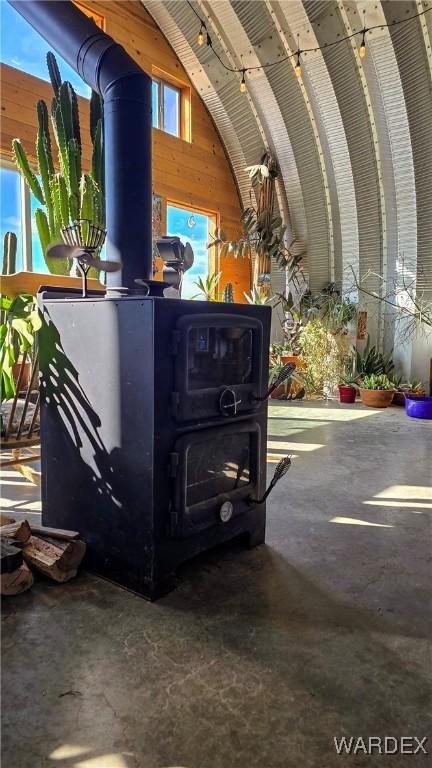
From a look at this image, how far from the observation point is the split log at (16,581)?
1719 mm

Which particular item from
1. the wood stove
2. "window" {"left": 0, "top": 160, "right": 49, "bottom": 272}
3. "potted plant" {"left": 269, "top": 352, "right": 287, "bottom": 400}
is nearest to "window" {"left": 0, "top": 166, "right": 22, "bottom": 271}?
"window" {"left": 0, "top": 160, "right": 49, "bottom": 272}

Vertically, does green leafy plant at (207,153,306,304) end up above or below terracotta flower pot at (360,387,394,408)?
above

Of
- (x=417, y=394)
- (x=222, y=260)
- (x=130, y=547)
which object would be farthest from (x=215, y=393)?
(x=222, y=260)

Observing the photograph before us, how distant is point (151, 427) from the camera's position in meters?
1.68

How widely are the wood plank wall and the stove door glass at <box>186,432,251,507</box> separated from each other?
4.80m

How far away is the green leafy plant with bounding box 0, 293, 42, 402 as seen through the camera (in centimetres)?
208

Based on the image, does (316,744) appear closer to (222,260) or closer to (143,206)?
(143,206)

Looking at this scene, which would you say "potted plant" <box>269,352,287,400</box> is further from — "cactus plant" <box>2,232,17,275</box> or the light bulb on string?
the light bulb on string

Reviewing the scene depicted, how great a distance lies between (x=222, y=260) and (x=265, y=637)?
7.25 m

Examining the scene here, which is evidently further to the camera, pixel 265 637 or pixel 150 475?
pixel 150 475

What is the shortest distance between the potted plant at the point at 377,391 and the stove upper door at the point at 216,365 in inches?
171

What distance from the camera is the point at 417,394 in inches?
230

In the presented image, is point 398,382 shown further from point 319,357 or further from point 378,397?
point 319,357

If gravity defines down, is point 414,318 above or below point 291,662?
above
